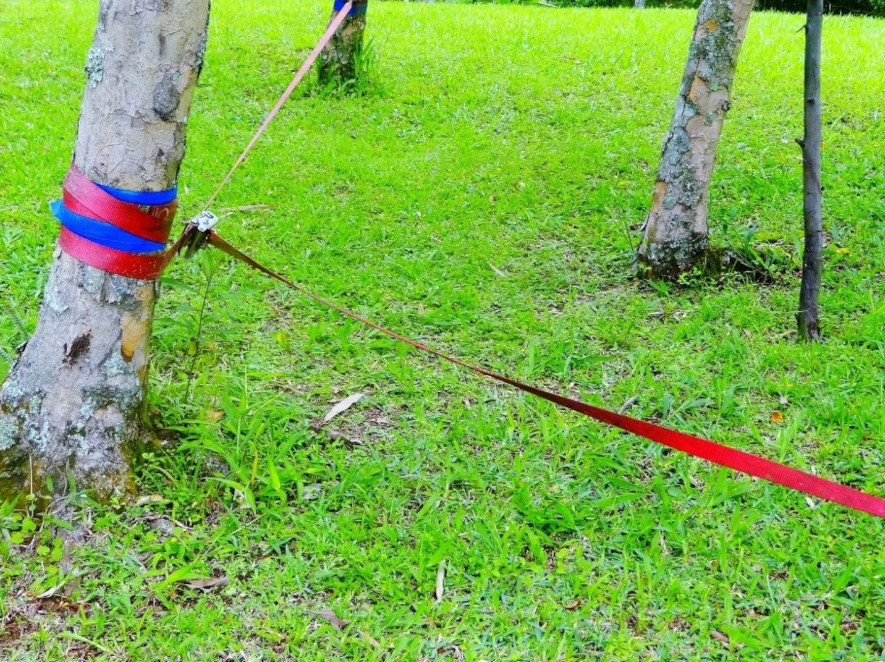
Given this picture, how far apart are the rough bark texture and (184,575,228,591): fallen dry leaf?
5.11m

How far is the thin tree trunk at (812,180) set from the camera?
3389mm

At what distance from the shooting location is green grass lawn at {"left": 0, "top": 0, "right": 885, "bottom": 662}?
230cm

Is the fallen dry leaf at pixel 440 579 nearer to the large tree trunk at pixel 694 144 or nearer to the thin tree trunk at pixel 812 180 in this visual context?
the thin tree trunk at pixel 812 180

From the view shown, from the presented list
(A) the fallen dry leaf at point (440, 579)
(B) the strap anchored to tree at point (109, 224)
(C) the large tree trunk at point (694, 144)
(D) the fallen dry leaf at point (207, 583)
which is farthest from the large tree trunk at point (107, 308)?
(C) the large tree trunk at point (694, 144)

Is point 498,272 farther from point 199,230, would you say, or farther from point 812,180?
point 199,230

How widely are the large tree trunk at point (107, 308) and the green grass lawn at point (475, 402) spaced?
20 centimetres

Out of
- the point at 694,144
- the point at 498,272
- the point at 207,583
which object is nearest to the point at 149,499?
the point at 207,583

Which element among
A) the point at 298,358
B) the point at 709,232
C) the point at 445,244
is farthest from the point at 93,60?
the point at 709,232

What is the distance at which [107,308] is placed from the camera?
2.43 meters

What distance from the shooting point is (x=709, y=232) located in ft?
14.5

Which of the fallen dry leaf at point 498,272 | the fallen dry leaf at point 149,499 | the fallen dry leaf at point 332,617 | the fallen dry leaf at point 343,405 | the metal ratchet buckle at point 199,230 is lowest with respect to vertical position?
the fallen dry leaf at point 332,617

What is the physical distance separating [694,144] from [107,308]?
298cm

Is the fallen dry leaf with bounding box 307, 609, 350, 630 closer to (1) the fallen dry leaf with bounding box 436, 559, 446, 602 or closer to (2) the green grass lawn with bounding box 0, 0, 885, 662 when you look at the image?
(2) the green grass lawn with bounding box 0, 0, 885, 662

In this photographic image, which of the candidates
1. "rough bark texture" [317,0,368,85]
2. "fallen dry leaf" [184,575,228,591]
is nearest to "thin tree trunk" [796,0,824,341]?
"fallen dry leaf" [184,575,228,591]
